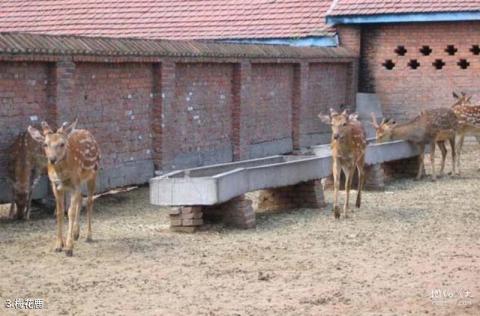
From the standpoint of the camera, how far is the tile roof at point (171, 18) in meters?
28.0

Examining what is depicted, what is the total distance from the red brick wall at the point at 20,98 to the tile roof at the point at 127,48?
Answer: 298mm

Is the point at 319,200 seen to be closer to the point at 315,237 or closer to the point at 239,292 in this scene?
the point at 315,237

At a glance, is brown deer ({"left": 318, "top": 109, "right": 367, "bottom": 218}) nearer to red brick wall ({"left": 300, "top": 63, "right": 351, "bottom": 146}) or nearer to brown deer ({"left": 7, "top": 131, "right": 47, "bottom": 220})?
brown deer ({"left": 7, "top": 131, "right": 47, "bottom": 220})

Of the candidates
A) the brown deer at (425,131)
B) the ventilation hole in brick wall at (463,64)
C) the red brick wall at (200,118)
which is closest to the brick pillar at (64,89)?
the red brick wall at (200,118)

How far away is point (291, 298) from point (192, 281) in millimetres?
1245

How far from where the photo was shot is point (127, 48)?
1747 centimetres

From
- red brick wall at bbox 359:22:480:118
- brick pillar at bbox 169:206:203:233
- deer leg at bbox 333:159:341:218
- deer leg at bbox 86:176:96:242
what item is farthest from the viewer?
red brick wall at bbox 359:22:480:118

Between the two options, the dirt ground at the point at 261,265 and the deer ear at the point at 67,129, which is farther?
the deer ear at the point at 67,129

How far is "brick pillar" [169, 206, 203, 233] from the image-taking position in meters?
13.7

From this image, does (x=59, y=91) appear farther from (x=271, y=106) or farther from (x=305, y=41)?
(x=305, y=41)

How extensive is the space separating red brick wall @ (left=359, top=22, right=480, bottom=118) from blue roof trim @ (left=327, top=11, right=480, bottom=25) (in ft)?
1.34

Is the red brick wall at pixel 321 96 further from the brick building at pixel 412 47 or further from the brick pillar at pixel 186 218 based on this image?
the brick pillar at pixel 186 218

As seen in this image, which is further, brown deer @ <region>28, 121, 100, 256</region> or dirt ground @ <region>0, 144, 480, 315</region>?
brown deer @ <region>28, 121, 100, 256</region>

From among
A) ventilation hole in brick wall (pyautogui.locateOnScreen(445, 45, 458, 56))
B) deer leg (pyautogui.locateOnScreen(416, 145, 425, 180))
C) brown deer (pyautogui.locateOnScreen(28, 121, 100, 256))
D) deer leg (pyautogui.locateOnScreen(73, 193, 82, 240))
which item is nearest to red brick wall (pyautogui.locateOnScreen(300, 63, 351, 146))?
ventilation hole in brick wall (pyautogui.locateOnScreen(445, 45, 458, 56))
